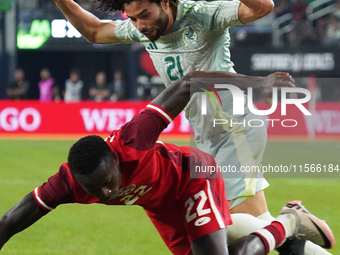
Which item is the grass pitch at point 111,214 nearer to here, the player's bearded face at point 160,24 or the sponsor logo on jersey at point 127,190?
the player's bearded face at point 160,24

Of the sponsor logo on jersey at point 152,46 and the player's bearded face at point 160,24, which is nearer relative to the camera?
the player's bearded face at point 160,24

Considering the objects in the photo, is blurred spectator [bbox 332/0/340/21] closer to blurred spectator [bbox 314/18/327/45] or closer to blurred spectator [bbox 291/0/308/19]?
blurred spectator [bbox 314/18/327/45]

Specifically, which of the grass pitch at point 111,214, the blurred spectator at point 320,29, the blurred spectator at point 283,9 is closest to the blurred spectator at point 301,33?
the blurred spectator at point 320,29

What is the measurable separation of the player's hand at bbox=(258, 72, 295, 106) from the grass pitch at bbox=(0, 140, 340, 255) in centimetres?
157

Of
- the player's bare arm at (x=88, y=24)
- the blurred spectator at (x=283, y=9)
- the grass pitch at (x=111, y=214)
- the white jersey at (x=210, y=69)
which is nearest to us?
the white jersey at (x=210, y=69)

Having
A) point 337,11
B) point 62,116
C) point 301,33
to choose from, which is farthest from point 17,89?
point 337,11

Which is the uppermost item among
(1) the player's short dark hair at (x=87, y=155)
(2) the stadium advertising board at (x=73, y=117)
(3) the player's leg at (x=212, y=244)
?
(1) the player's short dark hair at (x=87, y=155)

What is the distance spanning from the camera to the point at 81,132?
16.2 meters

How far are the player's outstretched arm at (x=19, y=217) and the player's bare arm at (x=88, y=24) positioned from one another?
1.71 meters

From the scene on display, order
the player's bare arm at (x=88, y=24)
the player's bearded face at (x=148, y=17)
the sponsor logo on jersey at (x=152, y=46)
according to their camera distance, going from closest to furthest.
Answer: the player's bearded face at (x=148, y=17)
the sponsor logo on jersey at (x=152, y=46)
the player's bare arm at (x=88, y=24)

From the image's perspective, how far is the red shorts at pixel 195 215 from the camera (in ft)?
12.2

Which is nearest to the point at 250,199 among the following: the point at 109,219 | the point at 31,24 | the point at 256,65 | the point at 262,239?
the point at 262,239

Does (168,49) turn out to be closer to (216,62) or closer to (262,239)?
(216,62)

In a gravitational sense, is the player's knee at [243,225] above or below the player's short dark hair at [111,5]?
below
